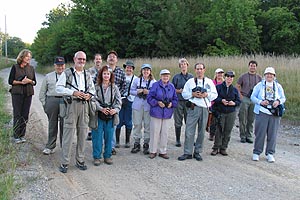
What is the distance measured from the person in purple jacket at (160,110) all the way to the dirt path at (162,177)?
10.0 inches

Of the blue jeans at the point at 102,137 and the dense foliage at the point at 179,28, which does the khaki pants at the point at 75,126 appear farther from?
the dense foliage at the point at 179,28

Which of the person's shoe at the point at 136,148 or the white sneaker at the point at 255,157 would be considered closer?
the white sneaker at the point at 255,157

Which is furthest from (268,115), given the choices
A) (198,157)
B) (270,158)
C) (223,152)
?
(198,157)

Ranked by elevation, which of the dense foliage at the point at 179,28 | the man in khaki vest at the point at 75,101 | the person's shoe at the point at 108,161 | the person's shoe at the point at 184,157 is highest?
the dense foliage at the point at 179,28

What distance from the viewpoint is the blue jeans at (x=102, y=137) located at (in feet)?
19.6

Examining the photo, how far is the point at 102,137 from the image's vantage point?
6082 mm

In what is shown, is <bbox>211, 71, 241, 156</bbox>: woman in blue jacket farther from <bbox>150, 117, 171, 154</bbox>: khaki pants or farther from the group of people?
<bbox>150, 117, 171, 154</bbox>: khaki pants

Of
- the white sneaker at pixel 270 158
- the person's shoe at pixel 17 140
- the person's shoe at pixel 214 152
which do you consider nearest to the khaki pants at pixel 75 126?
the person's shoe at pixel 17 140

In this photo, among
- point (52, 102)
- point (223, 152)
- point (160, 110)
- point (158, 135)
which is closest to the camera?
point (52, 102)

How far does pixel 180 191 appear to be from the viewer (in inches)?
188

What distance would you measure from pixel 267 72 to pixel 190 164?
2.27 meters

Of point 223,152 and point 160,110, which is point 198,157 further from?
point 160,110

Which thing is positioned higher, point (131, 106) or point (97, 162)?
point (131, 106)

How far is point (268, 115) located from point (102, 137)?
308 centimetres
